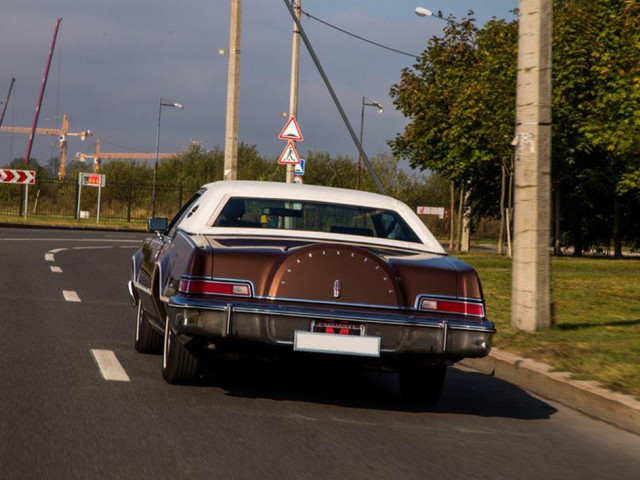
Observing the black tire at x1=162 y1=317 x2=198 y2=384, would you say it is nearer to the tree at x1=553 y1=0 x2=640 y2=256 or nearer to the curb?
the curb

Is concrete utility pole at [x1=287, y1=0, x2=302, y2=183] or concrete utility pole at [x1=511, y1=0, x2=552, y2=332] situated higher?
concrete utility pole at [x1=287, y1=0, x2=302, y2=183]

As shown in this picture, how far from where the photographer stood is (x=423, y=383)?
7145mm

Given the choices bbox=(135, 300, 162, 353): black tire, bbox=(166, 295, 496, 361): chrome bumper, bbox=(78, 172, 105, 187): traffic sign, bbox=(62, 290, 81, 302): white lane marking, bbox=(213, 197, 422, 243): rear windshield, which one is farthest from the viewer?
bbox=(78, 172, 105, 187): traffic sign

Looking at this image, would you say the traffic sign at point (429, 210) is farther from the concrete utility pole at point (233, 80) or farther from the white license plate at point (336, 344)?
the white license plate at point (336, 344)

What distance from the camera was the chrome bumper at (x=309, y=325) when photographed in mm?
6246

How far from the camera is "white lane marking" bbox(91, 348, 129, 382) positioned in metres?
7.39

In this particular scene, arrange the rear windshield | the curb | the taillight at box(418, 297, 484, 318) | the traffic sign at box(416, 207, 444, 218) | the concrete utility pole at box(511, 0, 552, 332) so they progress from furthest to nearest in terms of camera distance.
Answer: the traffic sign at box(416, 207, 444, 218)
the concrete utility pole at box(511, 0, 552, 332)
the rear windshield
the curb
the taillight at box(418, 297, 484, 318)

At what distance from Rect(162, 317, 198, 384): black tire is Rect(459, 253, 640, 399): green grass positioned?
2.84 metres

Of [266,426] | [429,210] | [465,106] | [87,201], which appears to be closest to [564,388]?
[266,426]

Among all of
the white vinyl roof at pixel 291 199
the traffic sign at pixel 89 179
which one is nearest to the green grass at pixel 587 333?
the white vinyl roof at pixel 291 199

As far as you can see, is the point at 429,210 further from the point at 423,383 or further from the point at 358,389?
the point at 423,383

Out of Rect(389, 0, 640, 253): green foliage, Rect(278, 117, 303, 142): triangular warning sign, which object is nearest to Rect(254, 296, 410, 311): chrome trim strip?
Rect(389, 0, 640, 253): green foliage

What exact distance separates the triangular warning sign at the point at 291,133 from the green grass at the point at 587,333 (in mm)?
7165

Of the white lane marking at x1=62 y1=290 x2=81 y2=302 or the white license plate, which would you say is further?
the white lane marking at x1=62 y1=290 x2=81 y2=302
